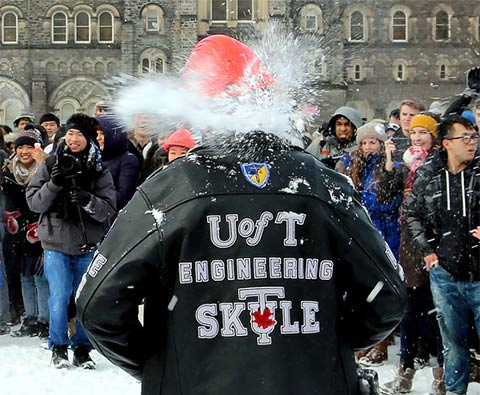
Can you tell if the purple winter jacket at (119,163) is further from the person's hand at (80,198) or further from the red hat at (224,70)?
the red hat at (224,70)

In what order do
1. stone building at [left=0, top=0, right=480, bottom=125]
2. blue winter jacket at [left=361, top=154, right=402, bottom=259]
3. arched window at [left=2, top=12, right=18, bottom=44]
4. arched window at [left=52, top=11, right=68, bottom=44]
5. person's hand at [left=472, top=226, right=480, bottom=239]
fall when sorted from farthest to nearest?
arched window at [left=2, top=12, right=18, bottom=44]
arched window at [left=52, top=11, right=68, bottom=44]
stone building at [left=0, top=0, right=480, bottom=125]
blue winter jacket at [left=361, top=154, right=402, bottom=259]
person's hand at [left=472, top=226, right=480, bottom=239]

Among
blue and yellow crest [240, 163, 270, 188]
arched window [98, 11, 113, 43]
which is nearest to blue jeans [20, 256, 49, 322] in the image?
blue and yellow crest [240, 163, 270, 188]

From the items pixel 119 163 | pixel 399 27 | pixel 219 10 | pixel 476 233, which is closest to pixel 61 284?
pixel 119 163

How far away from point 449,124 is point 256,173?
302 centimetres

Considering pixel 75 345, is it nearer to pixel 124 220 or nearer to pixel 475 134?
pixel 475 134

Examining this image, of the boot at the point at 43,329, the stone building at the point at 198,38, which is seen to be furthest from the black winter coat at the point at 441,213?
the stone building at the point at 198,38

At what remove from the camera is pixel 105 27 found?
120 feet

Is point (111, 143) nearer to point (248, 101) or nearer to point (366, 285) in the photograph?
point (248, 101)

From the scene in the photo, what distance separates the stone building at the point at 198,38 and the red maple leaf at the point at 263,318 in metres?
33.9

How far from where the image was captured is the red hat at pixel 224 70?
2369 millimetres

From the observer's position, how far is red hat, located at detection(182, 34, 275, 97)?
Result: 2.37 m

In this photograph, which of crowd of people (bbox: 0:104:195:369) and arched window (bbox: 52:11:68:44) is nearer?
crowd of people (bbox: 0:104:195:369)

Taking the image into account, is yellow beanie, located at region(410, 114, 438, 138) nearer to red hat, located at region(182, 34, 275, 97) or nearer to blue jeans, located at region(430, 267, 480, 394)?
blue jeans, located at region(430, 267, 480, 394)

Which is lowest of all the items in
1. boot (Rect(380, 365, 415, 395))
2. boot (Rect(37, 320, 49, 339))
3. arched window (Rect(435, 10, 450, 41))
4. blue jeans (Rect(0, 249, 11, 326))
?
boot (Rect(380, 365, 415, 395))
